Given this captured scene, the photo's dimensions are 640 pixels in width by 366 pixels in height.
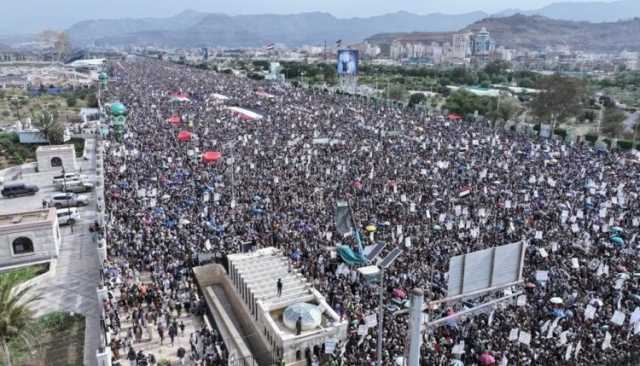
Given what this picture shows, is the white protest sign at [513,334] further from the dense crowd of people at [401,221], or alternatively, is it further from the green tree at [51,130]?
the green tree at [51,130]

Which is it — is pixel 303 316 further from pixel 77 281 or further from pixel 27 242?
pixel 27 242

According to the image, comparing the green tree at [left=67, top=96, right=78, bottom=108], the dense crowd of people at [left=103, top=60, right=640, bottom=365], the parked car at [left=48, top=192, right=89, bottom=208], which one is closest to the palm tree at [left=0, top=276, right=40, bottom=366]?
the dense crowd of people at [left=103, top=60, right=640, bottom=365]

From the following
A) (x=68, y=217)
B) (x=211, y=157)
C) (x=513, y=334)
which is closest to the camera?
(x=513, y=334)

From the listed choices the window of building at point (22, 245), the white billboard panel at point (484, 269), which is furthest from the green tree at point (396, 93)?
the white billboard panel at point (484, 269)

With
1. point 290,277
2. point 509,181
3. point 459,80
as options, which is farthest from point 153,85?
point 290,277

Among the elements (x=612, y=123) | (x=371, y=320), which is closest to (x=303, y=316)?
(x=371, y=320)

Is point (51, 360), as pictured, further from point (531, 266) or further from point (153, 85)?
point (153, 85)
